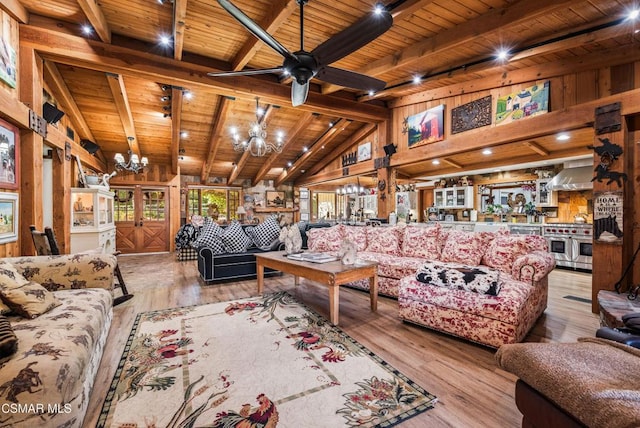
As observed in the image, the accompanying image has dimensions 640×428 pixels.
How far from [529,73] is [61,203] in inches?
297

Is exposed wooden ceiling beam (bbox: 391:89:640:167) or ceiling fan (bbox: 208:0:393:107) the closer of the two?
ceiling fan (bbox: 208:0:393:107)

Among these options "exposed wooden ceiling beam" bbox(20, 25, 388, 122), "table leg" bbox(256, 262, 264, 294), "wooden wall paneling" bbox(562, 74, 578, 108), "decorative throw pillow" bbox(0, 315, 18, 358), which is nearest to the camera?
"decorative throw pillow" bbox(0, 315, 18, 358)

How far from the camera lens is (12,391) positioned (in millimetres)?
1152

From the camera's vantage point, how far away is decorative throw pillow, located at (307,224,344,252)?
4.82 metres

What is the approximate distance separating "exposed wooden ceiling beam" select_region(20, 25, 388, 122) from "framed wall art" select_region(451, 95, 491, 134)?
2218 mm

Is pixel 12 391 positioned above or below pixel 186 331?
above

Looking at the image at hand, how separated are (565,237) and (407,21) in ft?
17.2

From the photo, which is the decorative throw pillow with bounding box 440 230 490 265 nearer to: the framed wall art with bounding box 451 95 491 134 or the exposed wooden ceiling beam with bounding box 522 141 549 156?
the framed wall art with bounding box 451 95 491 134

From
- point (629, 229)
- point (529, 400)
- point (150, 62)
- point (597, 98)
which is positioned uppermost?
point (150, 62)

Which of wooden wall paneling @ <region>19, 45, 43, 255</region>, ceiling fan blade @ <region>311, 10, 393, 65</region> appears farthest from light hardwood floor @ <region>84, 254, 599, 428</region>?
ceiling fan blade @ <region>311, 10, 393, 65</region>

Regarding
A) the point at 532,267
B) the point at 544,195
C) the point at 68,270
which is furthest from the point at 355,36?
the point at 544,195

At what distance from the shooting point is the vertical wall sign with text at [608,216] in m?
3.02

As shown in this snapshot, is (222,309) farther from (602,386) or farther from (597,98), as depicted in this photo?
(597,98)

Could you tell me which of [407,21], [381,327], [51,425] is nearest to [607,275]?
[381,327]
